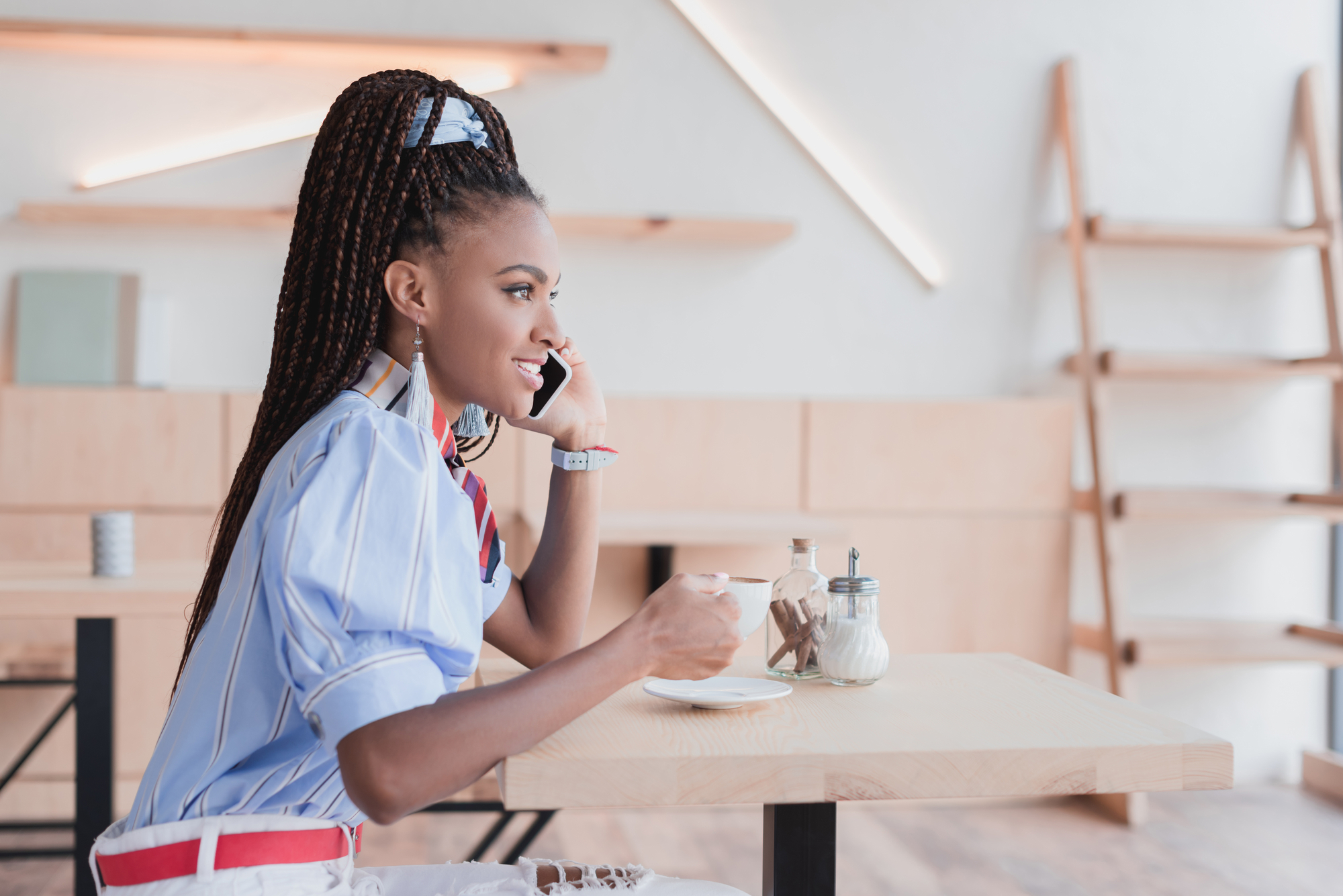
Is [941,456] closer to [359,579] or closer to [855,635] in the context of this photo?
[855,635]

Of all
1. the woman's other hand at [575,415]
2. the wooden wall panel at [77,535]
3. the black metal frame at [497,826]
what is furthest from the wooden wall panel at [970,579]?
the woman's other hand at [575,415]

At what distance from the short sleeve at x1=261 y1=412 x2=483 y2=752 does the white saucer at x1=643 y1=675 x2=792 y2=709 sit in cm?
29

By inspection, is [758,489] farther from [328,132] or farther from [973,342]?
[328,132]

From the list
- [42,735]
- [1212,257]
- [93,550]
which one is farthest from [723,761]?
[1212,257]

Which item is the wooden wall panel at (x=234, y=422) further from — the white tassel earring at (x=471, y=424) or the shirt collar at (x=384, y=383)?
the shirt collar at (x=384, y=383)

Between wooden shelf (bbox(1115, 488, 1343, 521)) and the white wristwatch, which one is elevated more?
the white wristwatch

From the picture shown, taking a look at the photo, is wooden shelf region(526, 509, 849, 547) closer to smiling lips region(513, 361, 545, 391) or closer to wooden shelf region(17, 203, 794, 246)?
wooden shelf region(17, 203, 794, 246)

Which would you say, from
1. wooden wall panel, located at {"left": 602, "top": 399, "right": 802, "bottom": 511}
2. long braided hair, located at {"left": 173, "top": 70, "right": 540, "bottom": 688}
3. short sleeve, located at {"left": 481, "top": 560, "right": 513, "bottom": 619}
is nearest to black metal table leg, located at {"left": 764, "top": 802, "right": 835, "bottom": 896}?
short sleeve, located at {"left": 481, "top": 560, "right": 513, "bottom": 619}

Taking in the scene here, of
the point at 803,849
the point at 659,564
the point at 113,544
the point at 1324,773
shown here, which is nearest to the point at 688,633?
the point at 803,849

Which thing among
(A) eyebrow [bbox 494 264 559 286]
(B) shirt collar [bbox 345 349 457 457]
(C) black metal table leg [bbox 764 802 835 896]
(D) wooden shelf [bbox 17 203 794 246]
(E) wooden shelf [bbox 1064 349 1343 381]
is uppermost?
(D) wooden shelf [bbox 17 203 794 246]

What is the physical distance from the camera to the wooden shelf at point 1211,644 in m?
3.08

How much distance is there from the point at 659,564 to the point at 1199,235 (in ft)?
6.17

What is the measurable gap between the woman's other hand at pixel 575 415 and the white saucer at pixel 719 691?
1.13 feet

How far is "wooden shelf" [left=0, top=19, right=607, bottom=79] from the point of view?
10.1ft
